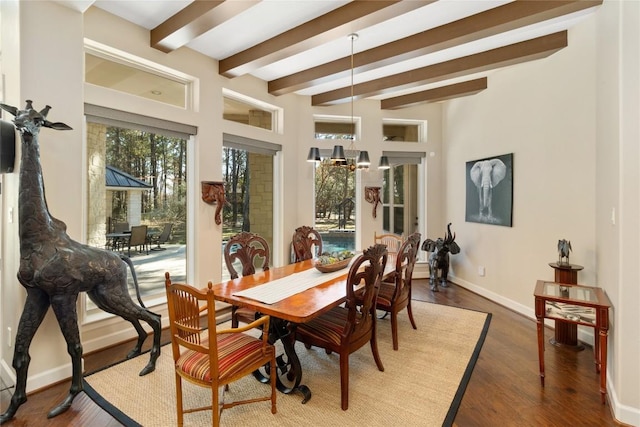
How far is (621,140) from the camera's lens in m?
2.13

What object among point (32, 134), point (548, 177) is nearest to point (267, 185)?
point (32, 134)

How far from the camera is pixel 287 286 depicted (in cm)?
266

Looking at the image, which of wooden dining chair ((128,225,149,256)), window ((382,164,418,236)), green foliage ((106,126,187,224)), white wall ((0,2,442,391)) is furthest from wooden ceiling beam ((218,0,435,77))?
window ((382,164,418,236))

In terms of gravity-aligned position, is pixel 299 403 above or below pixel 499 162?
below

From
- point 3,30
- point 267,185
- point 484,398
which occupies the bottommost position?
point 484,398

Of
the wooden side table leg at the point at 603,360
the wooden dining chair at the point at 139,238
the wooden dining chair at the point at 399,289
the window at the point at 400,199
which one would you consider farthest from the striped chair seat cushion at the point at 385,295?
the wooden dining chair at the point at 139,238

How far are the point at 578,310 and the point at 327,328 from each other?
199 centimetres

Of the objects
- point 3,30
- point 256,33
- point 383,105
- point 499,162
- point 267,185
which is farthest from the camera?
point 383,105

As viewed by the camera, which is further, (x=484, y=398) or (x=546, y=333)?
(x=546, y=333)

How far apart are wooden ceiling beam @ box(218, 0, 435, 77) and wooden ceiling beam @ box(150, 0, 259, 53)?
2.35 ft

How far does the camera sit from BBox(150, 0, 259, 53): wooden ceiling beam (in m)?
2.66

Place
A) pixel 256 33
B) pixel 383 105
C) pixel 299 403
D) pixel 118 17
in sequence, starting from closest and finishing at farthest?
pixel 299 403 → pixel 118 17 → pixel 256 33 → pixel 383 105

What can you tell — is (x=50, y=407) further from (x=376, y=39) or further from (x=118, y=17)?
(x=376, y=39)

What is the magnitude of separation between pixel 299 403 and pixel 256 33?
347 cm
